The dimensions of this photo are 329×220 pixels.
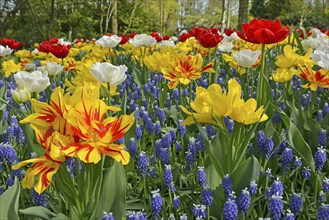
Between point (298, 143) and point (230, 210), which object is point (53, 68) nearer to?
point (298, 143)

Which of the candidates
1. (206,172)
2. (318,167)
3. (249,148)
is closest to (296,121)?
(249,148)

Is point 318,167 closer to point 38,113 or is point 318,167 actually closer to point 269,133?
point 269,133

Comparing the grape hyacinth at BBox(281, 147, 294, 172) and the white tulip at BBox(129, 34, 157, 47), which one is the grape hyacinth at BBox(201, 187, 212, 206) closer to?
the grape hyacinth at BBox(281, 147, 294, 172)

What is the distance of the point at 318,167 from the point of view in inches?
64.5

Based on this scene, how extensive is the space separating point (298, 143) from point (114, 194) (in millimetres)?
872

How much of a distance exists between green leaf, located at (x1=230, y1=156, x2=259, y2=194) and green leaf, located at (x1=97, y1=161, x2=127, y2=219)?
0.41 m

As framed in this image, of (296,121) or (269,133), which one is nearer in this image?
(269,133)

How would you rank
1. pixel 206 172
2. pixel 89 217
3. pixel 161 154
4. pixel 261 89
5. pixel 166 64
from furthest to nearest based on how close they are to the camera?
1. pixel 166 64
2. pixel 261 89
3. pixel 161 154
4. pixel 206 172
5. pixel 89 217

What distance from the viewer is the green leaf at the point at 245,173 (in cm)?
150

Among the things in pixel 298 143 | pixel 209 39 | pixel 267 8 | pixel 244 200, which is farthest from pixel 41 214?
pixel 267 8

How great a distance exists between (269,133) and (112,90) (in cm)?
81

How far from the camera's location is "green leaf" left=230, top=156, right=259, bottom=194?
150 cm

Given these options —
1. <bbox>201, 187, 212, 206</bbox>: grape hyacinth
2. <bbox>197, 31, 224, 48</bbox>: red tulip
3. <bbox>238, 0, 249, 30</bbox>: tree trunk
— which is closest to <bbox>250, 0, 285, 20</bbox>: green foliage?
<bbox>238, 0, 249, 30</bbox>: tree trunk

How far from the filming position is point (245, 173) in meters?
1.51
